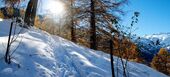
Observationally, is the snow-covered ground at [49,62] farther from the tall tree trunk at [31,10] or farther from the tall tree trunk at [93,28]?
the tall tree trunk at [93,28]

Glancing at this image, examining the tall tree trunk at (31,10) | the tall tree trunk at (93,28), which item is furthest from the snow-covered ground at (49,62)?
the tall tree trunk at (93,28)

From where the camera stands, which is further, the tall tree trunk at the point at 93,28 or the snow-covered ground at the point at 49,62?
the tall tree trunk at the point at 93,28

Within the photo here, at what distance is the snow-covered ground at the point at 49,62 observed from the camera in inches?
325

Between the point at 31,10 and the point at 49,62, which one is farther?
the point at 31,10

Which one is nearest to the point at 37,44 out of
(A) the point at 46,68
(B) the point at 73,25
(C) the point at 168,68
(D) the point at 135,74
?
(A) the point at 46,68

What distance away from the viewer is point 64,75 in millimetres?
9109

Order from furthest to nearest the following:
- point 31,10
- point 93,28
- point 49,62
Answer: point 93,28 < point 31,10 < point 49,62

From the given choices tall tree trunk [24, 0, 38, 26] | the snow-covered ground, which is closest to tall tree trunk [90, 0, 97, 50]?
tall tree trunk [24, 0, 38, 26]

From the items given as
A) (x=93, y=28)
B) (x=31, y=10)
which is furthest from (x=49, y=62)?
(x=93, y=28)

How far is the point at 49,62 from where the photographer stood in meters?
9.46

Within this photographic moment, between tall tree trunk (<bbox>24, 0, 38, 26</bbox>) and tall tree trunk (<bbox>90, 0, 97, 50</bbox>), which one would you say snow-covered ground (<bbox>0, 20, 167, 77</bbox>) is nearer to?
tall tree trunk (<bbox>24, 0, 38, 26</bbox>)

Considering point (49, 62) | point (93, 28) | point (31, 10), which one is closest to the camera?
point (49, 62)

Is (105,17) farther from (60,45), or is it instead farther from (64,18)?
(60,45)

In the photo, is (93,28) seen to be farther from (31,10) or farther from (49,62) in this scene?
(49,62)
